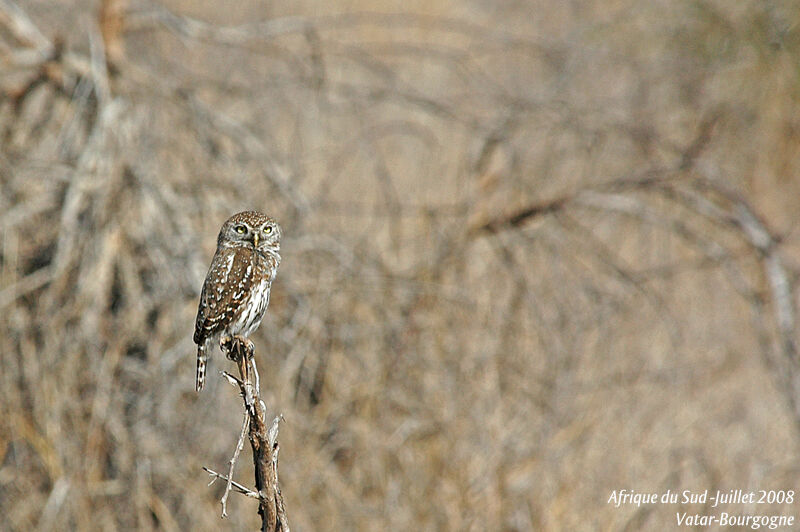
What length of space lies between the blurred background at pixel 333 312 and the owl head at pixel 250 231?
1285 mm

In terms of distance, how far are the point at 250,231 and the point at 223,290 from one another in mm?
227

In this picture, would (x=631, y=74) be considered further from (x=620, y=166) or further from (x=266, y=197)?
(x=266, y=197)

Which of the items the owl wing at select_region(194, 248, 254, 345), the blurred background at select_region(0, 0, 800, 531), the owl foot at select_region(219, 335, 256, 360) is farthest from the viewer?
the blurred background at select_region(0, 0, 800, 531)

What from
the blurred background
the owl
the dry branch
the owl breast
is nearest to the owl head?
the owl

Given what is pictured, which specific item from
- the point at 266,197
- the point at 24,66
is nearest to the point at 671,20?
the point at 266,197

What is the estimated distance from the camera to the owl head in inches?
142

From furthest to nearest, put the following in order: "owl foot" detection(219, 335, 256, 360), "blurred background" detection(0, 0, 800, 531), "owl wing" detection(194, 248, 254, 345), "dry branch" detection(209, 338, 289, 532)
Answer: "blurred background" detection(0, 0, 800, 531) < "owl wing" detection(194, 248, 254, 345) < "owl foot" detection(219, 335, 256, 360) < "dry branch" detection(209, 338, 289, 532)

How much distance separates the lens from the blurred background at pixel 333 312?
505 cm

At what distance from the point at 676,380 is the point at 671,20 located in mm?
5643

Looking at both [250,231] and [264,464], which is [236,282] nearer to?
[250,231]

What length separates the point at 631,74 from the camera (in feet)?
32.6

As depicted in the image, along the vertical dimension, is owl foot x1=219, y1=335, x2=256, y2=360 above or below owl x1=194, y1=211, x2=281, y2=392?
below

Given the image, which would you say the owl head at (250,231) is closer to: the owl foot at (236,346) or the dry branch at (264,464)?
the owl foot at (236,346)

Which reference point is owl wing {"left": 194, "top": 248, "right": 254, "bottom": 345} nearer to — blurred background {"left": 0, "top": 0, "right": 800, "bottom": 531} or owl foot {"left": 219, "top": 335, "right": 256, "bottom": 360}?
owl foot {"left": 219, "top": 335, "right": 256, "bottom": 360}
